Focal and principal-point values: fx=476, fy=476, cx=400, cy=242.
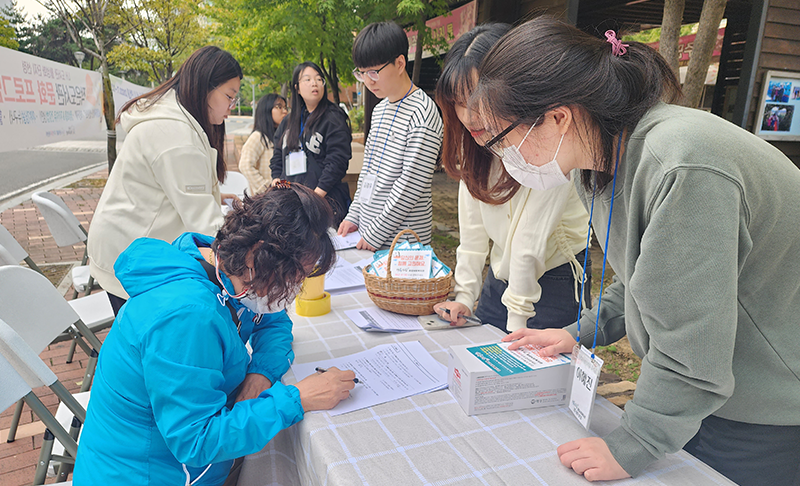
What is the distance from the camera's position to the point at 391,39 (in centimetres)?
239

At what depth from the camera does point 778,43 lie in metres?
4.12

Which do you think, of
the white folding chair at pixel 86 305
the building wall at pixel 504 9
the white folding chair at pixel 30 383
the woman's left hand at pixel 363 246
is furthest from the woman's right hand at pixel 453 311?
the building wall at pixel 504 9

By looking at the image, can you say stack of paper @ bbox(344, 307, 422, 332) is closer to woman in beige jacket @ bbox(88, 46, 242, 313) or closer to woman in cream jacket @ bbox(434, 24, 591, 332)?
woman in cream jacket @ bbox(434, 24, 591, 332)

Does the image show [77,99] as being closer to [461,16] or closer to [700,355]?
[461,16]

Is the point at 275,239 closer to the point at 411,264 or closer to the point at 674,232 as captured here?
the point at 411,264

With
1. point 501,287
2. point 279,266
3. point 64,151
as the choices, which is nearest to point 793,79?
point 501,287

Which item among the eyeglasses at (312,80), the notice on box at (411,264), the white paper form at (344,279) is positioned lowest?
the white paper form at (344,279)

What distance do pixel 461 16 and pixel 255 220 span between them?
246 inches

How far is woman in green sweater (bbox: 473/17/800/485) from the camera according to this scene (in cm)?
75

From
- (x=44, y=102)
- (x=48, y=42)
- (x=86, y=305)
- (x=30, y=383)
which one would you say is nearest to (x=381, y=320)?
(x=30, y=383)

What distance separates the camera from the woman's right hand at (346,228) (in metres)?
2.68

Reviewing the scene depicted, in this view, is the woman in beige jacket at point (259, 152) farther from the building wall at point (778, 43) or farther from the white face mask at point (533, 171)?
the building wall at point (778, 43)

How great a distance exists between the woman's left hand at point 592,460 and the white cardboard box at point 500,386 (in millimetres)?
183

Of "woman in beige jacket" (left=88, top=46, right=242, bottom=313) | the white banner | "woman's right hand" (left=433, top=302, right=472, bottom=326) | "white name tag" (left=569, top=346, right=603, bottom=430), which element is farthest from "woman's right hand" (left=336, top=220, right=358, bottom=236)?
the white banner
